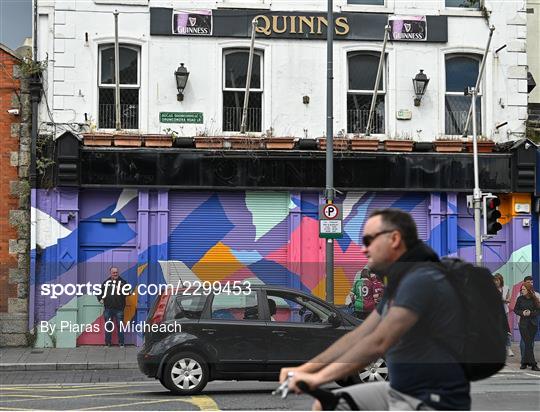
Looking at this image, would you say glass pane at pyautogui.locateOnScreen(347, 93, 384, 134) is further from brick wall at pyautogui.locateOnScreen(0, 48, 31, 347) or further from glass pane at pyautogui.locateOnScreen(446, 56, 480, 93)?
brick wall at pyautogui.locateOnScreen(0, 48, 31, 347)

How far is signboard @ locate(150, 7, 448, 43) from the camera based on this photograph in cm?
1984

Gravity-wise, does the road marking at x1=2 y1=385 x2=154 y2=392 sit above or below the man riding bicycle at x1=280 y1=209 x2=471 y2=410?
below

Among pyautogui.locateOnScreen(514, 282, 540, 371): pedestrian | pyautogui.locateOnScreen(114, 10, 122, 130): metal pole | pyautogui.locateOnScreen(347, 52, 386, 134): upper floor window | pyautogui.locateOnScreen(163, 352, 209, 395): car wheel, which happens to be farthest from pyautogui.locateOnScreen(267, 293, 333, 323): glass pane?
pyautogui.locateOnScreen(347, 52, 386, 134): upper floor window

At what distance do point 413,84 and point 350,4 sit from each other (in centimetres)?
251

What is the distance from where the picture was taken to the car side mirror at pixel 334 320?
12.2 meters

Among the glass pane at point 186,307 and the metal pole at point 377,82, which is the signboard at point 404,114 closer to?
the metal pole at point 377,82

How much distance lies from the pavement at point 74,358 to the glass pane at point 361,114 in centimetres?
614

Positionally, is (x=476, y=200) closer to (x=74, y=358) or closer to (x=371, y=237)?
(x=74, y=358)

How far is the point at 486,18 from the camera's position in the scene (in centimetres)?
2075

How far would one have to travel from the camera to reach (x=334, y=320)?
12.2 m

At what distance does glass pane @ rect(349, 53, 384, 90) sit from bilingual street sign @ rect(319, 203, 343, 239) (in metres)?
3.99

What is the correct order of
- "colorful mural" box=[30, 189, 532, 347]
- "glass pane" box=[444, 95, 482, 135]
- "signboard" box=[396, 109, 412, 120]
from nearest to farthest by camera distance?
"colorful mural" box=[30, 189, 532, 347], "signboard" box=[396, 109, 412, 120], "glass pane" box=[444, 95, 482, 135]

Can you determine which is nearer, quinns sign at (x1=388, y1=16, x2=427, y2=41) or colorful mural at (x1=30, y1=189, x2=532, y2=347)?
colorful mural at (x1=30, y1=189, x2=532, y2=347)

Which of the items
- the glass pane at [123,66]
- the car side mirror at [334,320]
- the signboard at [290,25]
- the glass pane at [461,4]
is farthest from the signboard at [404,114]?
the car side mirror at [334,320]
